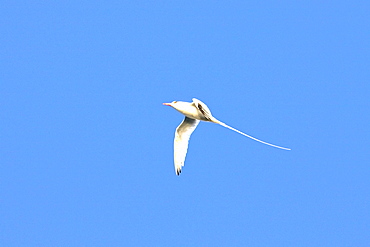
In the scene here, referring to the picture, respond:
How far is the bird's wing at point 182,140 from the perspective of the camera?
19641mm

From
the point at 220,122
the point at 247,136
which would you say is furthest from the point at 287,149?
the point at 220,122

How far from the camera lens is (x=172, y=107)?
18.5 metres

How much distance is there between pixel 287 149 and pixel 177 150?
258 inches

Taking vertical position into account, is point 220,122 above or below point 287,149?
above

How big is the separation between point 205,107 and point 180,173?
152 inches

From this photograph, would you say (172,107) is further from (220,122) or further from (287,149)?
(287,149)

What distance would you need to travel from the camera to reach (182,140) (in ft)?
64.9

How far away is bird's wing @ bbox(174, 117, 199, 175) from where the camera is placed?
1964cm

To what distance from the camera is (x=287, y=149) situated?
1398cm

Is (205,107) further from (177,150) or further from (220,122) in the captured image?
(177,150)

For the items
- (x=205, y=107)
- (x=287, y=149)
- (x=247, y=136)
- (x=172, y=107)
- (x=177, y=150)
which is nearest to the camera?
(x=287, y=149)

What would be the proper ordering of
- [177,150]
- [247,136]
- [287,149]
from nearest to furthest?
[287,149] → [247,136] → [177,150]

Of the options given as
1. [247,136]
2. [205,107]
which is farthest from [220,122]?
[247,136]

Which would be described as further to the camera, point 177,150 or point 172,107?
point 177,150
